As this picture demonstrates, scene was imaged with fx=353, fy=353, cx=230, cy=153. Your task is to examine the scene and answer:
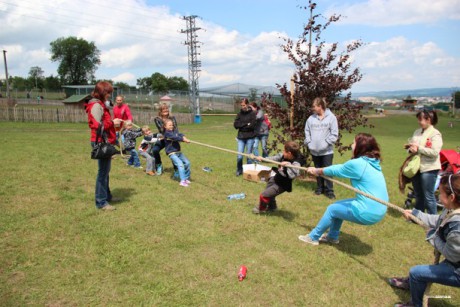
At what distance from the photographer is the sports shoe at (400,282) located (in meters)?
4.36

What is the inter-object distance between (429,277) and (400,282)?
81cm

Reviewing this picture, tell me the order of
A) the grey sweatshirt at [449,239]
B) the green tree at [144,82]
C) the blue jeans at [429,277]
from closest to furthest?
the grey sweatshirt at [449,239] < the blue jeans at [429,277] < the green tree at [144,82]

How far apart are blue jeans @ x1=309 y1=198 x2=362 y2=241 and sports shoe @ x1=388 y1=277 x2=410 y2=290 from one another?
2.88 ft

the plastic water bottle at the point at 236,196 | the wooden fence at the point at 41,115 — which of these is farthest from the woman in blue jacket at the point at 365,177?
the wooden fence at the point at 41,115

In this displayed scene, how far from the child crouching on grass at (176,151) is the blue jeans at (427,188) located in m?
5.14

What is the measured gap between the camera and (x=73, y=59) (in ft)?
369

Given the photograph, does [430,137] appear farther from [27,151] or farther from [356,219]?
[27,151]

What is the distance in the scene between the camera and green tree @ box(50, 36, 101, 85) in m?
112

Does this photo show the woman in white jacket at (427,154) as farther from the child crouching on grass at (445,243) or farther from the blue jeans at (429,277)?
the blue jeans at (429,277)

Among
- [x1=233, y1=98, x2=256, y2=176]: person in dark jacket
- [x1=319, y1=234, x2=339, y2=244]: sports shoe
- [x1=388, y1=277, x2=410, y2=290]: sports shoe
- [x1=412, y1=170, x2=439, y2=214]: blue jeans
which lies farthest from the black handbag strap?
[x1=412, y1=170, x2=439, y2=214]: blue jeans

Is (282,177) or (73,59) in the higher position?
(73,59)

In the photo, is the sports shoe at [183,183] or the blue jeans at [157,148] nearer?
the sports shoe at [183,183]

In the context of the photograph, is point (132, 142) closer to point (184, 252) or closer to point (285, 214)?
point (285, 214)

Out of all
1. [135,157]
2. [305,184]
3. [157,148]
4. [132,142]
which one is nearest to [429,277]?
[305,184]
